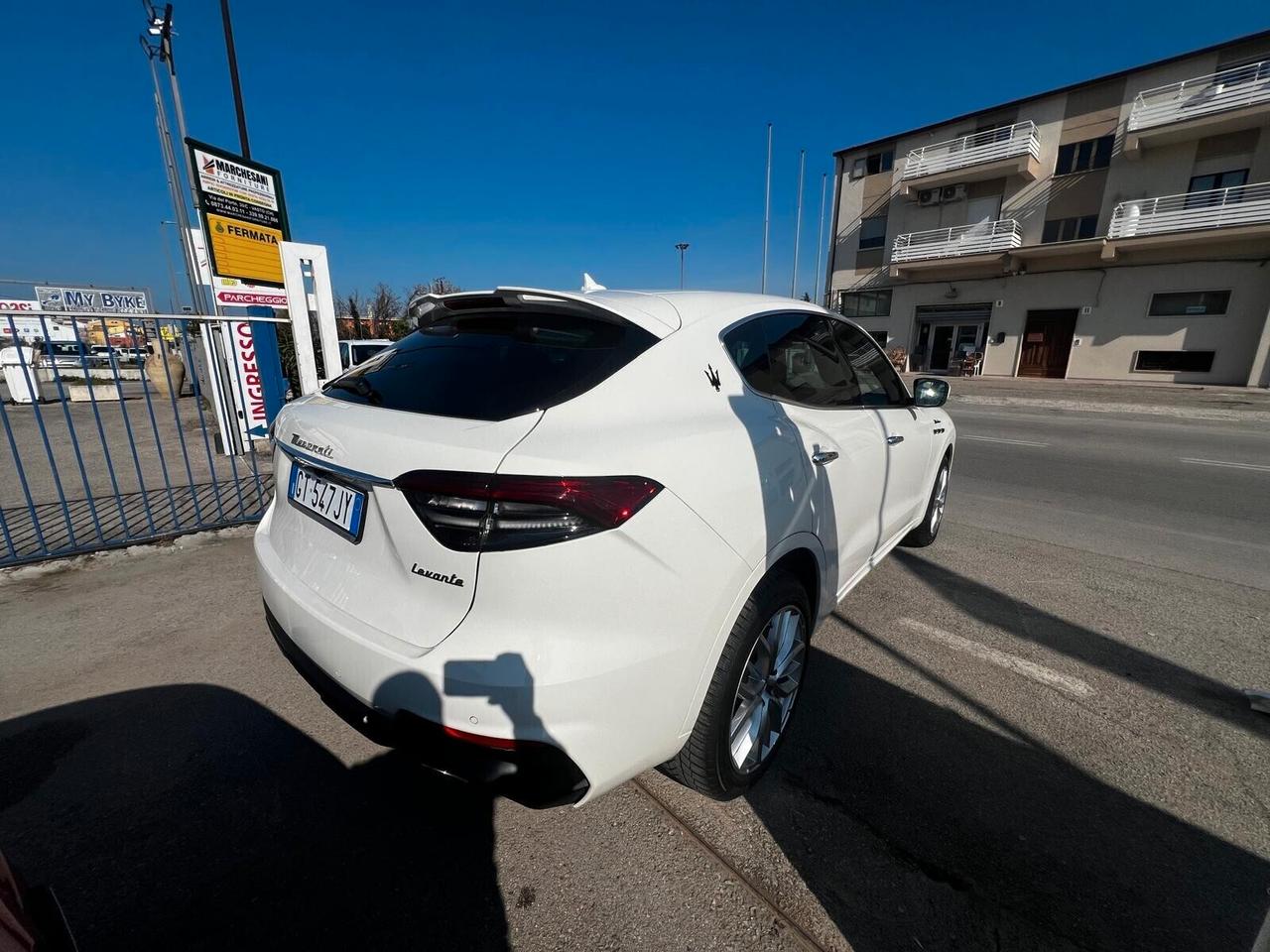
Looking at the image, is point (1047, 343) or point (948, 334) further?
point (948, 334)

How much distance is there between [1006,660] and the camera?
279cm

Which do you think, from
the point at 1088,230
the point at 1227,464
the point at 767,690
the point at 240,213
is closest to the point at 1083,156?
the point at 1088,230

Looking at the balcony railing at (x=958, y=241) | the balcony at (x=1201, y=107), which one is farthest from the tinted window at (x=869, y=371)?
the balcony at (x=1201, y=107)

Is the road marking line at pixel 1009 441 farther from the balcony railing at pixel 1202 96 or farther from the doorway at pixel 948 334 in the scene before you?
the balcony railing at pixel 1202 96

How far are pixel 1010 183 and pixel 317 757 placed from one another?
1248 inches

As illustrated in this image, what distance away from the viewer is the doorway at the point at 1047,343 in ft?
76.3

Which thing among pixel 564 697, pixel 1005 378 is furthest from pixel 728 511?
pixel 1005 378

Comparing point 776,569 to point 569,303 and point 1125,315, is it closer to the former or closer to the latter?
point 569,303

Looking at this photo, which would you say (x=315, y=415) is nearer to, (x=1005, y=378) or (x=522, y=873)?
(x=522, y=873)

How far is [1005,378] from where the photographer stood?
2325 centimetres

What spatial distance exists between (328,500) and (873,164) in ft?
114

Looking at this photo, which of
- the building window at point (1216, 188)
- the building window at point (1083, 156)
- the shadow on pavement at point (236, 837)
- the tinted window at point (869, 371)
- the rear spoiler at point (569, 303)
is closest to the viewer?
the shadow on pavement at point (236, 837)

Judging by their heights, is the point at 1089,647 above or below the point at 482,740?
below

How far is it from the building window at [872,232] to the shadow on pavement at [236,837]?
32.6 meters
